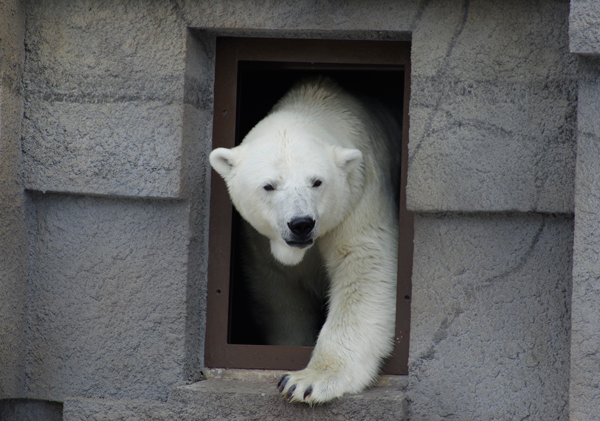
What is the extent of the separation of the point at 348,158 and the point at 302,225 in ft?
1.49

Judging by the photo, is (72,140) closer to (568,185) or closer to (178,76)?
(178,76)

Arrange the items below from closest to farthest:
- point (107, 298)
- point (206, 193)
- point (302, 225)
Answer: point (302, 225)
point (107, 298)
point (206, 193)

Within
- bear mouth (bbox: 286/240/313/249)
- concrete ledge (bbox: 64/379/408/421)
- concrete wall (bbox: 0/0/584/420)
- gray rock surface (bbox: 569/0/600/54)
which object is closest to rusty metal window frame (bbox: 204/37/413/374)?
concrete wall (bbox: 0/0/584/420)

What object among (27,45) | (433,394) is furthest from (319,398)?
(27,45)

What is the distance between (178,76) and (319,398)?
142 cm

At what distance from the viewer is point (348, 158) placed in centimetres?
282

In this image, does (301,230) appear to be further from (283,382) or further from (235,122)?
(235,122)

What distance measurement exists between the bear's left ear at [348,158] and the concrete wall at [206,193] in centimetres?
27

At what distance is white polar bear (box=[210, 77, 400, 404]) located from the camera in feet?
8.66

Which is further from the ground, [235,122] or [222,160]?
[235,122]

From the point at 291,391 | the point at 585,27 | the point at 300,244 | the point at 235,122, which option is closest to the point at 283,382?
the point at 291,391

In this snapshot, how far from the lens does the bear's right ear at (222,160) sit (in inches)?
111

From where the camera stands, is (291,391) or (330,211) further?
(330,211)

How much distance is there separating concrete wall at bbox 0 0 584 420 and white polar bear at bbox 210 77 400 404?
0.71 feet
